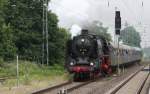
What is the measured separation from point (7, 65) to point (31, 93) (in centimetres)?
3364

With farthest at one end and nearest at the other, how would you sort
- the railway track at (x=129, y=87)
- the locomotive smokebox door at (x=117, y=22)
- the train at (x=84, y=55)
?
the locomotive smokebox door at (x=117, y=22) → the train at (x=84, y=55) → the railway track at (x=129, y=87)

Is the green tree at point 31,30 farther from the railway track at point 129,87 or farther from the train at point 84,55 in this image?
the railway track at point 129,87

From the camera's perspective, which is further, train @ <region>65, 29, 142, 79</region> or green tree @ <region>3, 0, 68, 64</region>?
green tree @ <region>3, 0, 68, 64</region>

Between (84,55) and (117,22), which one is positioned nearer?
(84,55)

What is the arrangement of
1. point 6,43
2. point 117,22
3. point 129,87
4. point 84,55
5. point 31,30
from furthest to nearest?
point 31,30 < point 6,43 < point 117,22 < point 84,55 < point 129,87

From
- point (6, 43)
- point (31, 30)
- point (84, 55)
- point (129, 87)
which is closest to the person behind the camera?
point (129, 87)

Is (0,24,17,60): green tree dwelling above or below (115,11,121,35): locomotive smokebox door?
below

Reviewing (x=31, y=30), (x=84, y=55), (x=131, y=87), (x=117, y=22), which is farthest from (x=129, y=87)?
(x=31, y=30)

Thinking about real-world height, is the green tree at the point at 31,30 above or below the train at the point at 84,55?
above

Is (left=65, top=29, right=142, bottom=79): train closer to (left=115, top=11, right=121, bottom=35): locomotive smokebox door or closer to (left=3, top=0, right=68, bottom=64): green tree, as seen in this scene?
(left=115, top=11, right=121, bottom=35): locomotive smokebox door

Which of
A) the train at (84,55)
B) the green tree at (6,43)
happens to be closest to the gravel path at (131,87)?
the train at (84,55)

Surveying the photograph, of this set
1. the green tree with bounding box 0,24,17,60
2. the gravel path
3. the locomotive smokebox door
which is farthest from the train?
the green tree with bounding box 0,24,17,60

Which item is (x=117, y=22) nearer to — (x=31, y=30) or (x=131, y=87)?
(x=31, y=30)

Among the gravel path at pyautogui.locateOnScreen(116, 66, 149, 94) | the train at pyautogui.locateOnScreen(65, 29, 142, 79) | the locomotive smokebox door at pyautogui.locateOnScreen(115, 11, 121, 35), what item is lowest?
the gravel path at pyautogui.locateOnScreen(116, 66, 149, 94)
